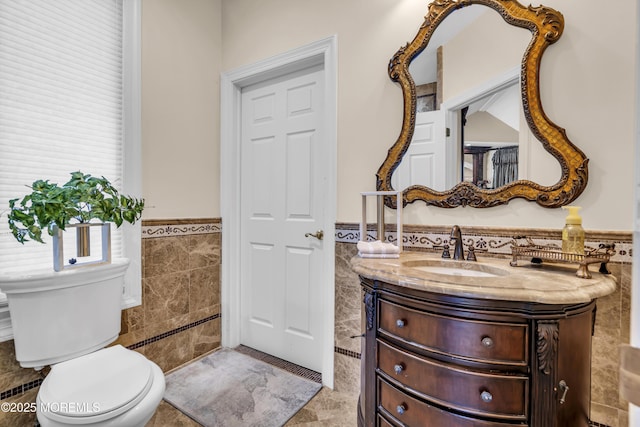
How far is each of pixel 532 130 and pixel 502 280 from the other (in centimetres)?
77

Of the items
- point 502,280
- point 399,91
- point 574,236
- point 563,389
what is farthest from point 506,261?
point 399,91

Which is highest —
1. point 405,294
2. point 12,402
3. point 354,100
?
point 354,100

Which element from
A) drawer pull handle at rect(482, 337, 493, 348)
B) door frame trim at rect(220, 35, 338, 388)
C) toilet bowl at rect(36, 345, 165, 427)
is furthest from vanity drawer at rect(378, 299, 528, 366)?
toilet bowl at rect(36, 345, 165, 427)

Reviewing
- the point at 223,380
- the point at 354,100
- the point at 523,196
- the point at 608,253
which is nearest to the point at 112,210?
the point at 223,380

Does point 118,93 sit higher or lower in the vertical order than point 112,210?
higher

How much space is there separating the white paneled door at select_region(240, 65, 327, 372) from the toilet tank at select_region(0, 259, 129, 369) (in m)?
1.05

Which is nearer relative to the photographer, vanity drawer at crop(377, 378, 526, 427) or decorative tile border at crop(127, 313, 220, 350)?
vanity drawer at crop(377, 378, 526, 427)

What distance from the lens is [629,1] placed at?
1190 millimetres

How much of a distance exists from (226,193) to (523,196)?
6.32ft

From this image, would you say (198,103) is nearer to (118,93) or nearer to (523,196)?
(118,93)

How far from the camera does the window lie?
4.83 ft

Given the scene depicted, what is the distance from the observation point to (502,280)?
3.21ft

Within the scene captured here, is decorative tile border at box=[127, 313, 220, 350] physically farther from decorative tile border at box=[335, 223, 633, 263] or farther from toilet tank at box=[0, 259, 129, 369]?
decorative tile border at box=[335, 223, 633, 263]

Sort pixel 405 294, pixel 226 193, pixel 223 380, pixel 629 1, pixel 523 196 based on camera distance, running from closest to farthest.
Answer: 1. pixel 405 294
2. pixel 629 1
3. pixel 523 196
4. pixel 223 380
5. pixel 226 193
